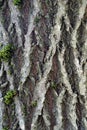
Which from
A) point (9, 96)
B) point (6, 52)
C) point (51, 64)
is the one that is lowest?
point (9, 96)

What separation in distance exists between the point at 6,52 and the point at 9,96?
0.91ft

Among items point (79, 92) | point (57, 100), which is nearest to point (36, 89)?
point (57, 100)

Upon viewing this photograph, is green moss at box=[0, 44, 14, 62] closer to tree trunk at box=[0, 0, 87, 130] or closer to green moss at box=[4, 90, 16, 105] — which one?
tree trunk at box=[0, 0, 87, 130]

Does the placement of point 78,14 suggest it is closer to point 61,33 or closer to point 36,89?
point 61,33

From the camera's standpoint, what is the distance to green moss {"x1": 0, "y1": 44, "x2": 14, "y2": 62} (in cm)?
202

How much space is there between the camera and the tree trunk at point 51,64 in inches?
76.7

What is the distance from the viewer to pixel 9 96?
201 cm

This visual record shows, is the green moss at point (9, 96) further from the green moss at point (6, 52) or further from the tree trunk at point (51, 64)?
the green moss at point (6, 52)

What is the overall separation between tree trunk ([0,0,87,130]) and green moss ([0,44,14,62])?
1 centimetres

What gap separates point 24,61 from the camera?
6.55 ft

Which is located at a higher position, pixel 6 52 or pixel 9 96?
pixel 6 52

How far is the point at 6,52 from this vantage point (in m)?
2.02

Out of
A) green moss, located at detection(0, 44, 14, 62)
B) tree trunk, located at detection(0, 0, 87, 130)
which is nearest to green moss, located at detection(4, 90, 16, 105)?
tree trunk, located at detection(0, 0, 87, 130)

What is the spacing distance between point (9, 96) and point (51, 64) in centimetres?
34
